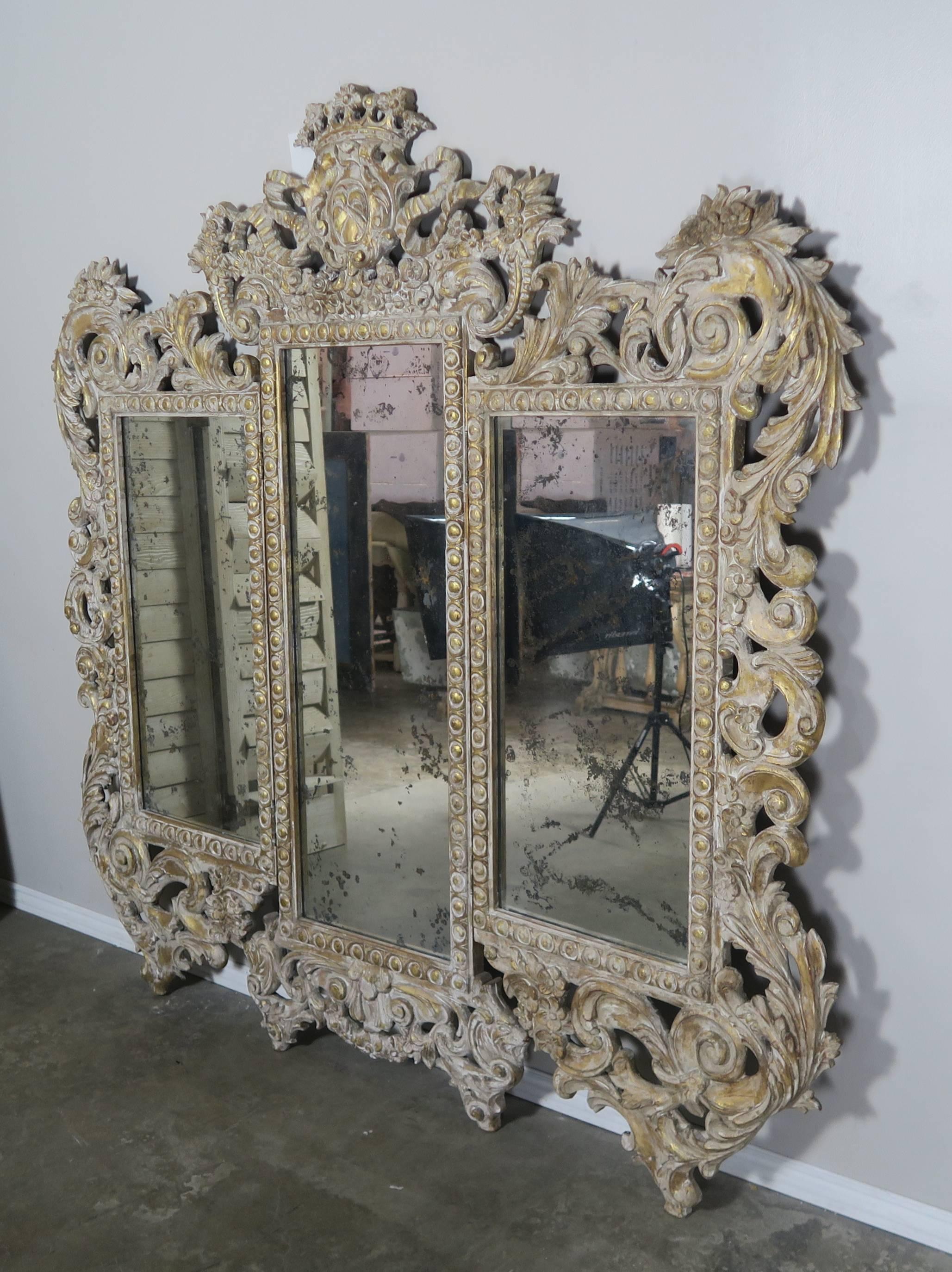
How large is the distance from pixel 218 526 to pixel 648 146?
1.36m

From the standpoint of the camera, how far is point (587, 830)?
234cm

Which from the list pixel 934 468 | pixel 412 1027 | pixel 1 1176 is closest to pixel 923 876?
pixel 934 468

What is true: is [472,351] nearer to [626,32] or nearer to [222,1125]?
[626,32]

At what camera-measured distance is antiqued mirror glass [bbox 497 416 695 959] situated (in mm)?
2170

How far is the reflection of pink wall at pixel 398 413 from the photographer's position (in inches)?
94.9

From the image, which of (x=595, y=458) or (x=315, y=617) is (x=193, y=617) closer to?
(x=315, y=617)

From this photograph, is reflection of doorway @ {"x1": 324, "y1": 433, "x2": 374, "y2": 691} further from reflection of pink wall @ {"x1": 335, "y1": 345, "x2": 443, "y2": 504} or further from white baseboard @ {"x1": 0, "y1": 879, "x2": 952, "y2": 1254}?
white baseboard @ {"x1": 0, "y1": 879, "x2": 952, "y2": 1254}

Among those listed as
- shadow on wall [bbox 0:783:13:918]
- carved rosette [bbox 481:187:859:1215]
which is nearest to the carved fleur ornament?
carved rosette [bbox 481:187:859:1215]

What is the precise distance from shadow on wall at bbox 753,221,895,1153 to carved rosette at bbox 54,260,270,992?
1365mm

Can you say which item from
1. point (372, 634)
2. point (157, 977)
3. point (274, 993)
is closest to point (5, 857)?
point (157, 977)

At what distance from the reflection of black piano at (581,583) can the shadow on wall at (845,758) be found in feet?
0.92

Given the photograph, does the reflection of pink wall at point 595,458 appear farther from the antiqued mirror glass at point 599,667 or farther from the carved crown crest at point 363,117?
the carved crown crest at point 363,117

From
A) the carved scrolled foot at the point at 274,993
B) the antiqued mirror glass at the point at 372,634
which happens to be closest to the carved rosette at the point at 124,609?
the carved scrolled foot at the point at 274,993

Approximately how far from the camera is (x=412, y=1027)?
2.63 meters
